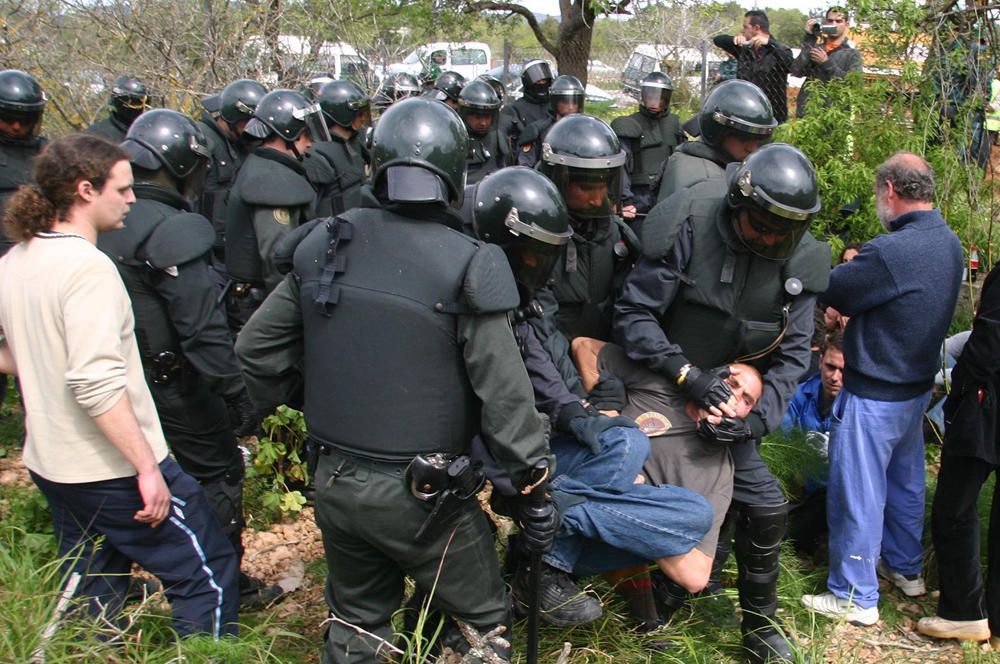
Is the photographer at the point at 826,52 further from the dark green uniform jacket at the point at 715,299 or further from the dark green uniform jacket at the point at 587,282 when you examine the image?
the dark green uniform jacket at the point at 715,299

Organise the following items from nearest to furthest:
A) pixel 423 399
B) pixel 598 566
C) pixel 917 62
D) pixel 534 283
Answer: pixel 423 399 → pixel 534 283 → pixel 598 566 → pixel 917 62

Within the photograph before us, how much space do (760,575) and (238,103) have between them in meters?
4.80

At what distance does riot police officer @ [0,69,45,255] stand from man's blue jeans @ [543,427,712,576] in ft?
12.5

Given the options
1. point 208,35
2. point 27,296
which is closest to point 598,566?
point 27,296

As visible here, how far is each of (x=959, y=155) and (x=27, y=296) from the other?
512 centimetres

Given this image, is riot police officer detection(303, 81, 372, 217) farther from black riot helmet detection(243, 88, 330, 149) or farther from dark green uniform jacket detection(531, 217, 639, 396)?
dark green uniform jacket detection(531, 217, 639, 396)

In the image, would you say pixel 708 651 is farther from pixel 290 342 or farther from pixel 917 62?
pixel 917 62

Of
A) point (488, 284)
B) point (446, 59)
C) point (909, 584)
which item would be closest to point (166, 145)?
point (488, 284)

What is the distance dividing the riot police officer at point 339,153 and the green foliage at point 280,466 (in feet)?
4.60

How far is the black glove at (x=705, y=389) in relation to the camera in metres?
3.35

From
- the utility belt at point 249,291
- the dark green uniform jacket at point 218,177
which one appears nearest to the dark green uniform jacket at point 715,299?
the utility belt at point 249,291

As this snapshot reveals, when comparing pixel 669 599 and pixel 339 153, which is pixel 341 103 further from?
pixel 669 599

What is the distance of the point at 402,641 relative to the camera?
3.27 metres

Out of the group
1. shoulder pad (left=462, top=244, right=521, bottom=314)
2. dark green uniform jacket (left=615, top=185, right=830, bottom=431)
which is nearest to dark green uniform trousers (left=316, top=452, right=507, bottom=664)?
shoulder pad (left=462, top=244, right=521, bottom=314)
